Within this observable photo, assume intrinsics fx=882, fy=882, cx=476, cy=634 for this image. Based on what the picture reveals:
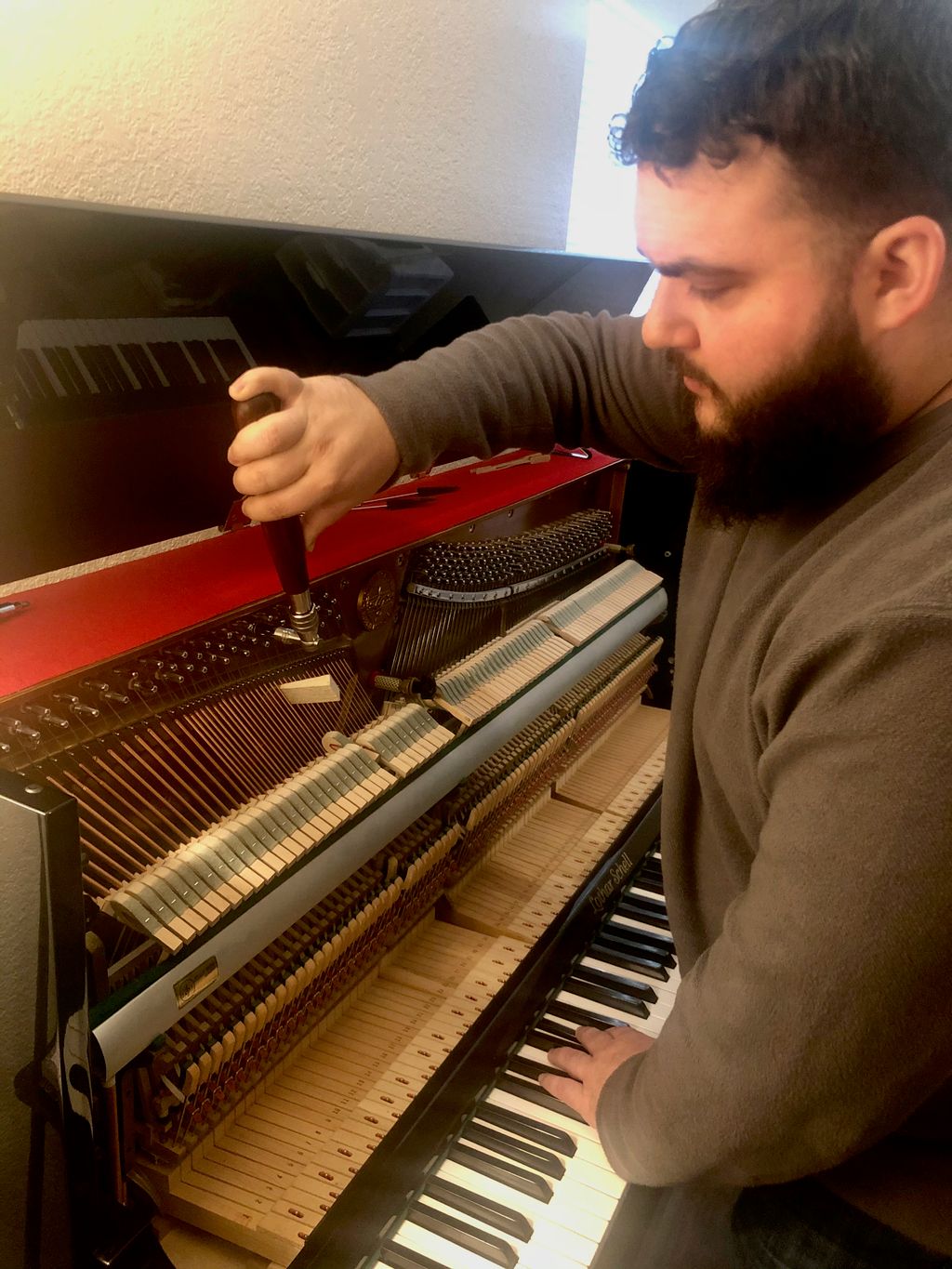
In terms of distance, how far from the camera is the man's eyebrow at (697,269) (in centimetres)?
84

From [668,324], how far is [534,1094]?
1046mm

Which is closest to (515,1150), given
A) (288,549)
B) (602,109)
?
(288,549)

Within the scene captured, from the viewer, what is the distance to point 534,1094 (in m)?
1.26

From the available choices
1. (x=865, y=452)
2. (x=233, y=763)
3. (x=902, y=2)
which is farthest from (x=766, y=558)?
(x=233, y=763)

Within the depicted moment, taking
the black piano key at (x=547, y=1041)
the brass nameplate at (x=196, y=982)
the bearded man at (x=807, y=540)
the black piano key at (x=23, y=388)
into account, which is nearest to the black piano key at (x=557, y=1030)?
the black piano key at (x=547, y=1041)

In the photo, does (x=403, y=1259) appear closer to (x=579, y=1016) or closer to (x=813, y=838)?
(x=579, y=1016)

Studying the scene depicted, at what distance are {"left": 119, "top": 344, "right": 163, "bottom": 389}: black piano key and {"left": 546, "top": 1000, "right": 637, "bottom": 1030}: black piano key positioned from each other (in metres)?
1.08

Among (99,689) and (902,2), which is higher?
(902,2)

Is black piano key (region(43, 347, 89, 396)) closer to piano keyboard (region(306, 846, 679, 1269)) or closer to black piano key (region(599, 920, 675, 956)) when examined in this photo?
piano keyboard (region(306, 846, 679, 1269))

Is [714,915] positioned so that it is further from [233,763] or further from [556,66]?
[556,66]

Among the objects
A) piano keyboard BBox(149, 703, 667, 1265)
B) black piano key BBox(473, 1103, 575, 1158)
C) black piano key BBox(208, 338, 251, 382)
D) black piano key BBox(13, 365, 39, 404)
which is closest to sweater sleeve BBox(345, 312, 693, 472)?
black piano key BBox(208, 338, 251, 382)

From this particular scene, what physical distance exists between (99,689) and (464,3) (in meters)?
1.54

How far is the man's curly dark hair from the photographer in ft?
2.49

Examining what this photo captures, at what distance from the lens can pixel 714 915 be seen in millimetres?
1199
